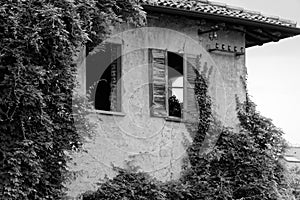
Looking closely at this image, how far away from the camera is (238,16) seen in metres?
21.3

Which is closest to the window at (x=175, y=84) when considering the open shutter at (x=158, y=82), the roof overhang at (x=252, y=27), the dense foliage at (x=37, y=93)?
the open shutter at (x=158, y=82)

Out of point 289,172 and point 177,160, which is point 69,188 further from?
point 289,172

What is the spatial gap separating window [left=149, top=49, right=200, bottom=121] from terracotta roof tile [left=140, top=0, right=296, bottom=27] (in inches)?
45.7

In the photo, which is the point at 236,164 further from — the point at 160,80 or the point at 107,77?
the point at 107,77

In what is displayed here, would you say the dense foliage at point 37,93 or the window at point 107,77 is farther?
the window at point 107,77

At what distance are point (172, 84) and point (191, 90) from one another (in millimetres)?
478

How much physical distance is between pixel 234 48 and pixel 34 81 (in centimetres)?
732

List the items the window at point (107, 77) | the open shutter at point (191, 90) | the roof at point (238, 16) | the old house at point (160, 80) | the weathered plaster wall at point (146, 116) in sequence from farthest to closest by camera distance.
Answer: the open shutter at point (191, 90) → the roof at point (238, 16) → the window at point (107, 77) → the old house at point (160, 80) → the weathered plaster wall at point (146, 116)

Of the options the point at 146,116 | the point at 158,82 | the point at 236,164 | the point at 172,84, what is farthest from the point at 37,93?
the point at 236,164

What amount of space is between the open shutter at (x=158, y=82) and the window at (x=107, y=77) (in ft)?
2.93

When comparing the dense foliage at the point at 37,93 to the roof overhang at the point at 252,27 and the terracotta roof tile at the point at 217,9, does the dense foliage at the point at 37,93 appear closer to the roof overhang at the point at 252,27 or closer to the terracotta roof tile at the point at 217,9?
the terracotta roof tile at the point at 217,9

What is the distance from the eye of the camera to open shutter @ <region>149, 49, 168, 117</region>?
20.1 metres

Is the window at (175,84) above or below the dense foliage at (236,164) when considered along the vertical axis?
above

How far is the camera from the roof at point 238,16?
20047mm
